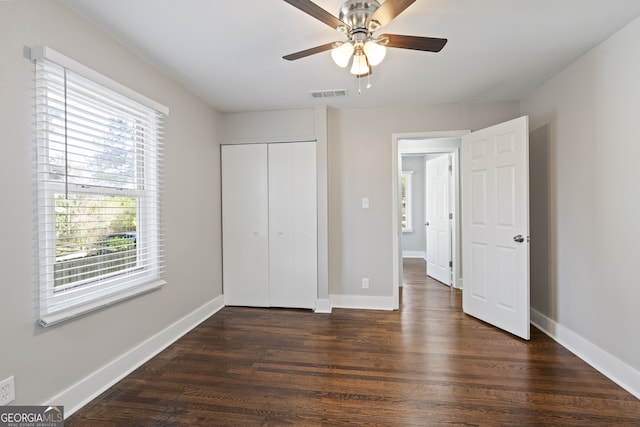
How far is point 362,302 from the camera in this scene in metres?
3.49

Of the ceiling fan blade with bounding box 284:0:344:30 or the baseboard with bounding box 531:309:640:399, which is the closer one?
the ceiling fan blade with bounding box 284:0:344:30

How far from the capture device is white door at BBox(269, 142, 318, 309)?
11.3ft

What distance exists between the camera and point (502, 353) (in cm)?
238

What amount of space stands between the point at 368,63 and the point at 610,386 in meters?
2.60

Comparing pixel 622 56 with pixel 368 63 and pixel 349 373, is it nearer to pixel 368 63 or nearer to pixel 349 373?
pixel 368 63

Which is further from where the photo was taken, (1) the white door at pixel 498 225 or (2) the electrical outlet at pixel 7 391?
(1) the white door at pixel 498 225

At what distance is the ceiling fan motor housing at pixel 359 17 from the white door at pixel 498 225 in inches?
72.9

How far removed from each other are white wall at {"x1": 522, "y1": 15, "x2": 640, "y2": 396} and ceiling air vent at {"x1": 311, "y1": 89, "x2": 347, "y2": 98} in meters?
1.91

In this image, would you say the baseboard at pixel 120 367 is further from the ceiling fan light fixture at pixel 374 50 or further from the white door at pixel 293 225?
the ceiling fan light fixture at pixel 374 50

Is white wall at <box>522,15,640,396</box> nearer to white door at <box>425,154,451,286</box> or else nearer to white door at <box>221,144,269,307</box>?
white door at <box>425,154,451,286</box>

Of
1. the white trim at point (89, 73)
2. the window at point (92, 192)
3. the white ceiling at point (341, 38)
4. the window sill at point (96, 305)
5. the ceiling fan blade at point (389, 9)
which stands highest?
the white ceiling at point (341, 38)

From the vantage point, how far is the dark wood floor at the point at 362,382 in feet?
5.52

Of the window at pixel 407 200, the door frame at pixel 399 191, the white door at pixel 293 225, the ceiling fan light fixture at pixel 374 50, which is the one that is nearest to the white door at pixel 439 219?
the door frame at pixel 399 191
